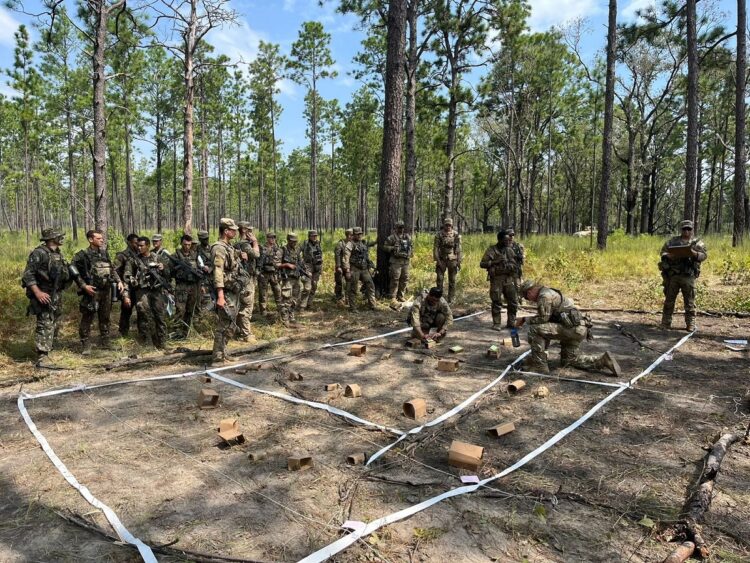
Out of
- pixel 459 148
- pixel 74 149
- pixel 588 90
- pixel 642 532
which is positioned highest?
pixel 588 90

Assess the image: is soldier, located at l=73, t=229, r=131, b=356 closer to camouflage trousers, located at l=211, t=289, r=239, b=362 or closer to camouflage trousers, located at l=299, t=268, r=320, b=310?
camouflage trousers, located at l=211, t=289, r=239, b=362

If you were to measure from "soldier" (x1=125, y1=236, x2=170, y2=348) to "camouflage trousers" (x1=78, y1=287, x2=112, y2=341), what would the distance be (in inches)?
15.9

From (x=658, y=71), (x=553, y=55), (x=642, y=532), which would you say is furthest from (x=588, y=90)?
(x=642, y=532)

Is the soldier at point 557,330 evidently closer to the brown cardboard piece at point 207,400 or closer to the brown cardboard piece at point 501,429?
the brown cardboard piece at point 501,429

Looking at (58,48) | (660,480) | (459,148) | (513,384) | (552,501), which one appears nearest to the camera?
(552,501)

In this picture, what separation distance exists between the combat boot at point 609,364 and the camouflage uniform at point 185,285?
5.95m

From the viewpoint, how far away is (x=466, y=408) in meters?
4.61

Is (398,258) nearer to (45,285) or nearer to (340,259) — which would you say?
(340,259)

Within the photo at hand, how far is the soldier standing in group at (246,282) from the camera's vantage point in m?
7.16

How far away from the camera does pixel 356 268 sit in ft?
31.3

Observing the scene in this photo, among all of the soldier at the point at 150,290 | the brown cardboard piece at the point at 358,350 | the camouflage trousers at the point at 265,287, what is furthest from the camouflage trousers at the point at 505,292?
the soldier at the point at 150,290

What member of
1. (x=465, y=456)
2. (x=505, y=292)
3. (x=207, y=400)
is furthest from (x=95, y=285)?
(x=505, y=292)

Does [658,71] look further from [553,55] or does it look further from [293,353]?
[293,353]

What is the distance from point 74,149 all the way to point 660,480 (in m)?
23.7
